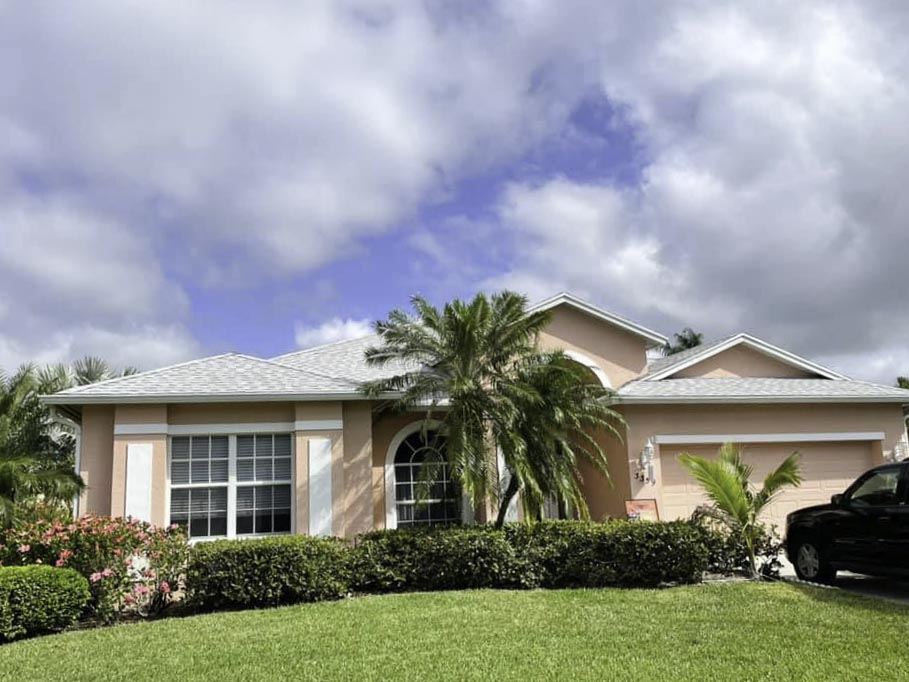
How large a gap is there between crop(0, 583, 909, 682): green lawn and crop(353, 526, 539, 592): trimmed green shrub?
3.13 feet

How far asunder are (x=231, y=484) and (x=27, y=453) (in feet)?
12.4

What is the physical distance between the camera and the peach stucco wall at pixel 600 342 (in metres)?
16.9

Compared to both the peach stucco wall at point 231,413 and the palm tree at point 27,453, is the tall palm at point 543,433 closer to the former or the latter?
the peach stucco wall at point 231,413

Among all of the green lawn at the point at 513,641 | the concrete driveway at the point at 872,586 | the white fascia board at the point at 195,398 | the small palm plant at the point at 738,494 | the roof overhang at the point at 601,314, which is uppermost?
the roof overhang at the point at 601,314

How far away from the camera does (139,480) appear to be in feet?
41.2

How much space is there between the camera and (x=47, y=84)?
1159cm

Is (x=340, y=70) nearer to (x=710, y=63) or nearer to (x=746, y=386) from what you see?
(x=710, y=63)

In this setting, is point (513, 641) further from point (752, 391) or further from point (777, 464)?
point (777, 464)

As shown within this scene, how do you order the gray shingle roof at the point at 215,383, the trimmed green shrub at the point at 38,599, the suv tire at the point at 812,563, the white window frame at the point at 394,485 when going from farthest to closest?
the white window frame at the point at 394,485 < the gray shingle roof at the point at 215,383 < the suv tire at the point at 812,563 < the trimmed green shrub at the point at 38,599

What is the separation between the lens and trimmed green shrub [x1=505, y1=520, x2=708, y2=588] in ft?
37.0

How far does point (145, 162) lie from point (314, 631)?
943 centimetres

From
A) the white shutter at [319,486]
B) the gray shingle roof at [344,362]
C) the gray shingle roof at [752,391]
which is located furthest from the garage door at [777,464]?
the white shutter at [319,486]

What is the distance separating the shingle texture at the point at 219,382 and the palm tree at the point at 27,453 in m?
1.43

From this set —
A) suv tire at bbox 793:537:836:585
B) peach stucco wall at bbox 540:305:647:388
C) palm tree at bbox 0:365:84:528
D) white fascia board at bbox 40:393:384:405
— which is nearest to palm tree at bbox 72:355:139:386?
palm tree at bbox 0:365:84:528
